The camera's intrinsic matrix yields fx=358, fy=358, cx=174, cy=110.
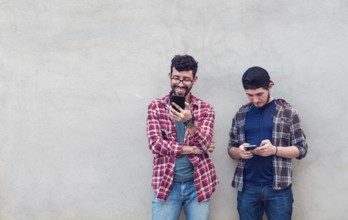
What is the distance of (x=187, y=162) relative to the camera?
312cm

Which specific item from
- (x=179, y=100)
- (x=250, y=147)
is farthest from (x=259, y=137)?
(x=179, y=100)

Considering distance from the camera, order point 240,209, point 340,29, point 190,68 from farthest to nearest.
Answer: point 340,29 < point 240,209 < point 190,68

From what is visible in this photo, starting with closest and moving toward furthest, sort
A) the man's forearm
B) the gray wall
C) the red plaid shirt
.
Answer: the red plaid shirt, the man's forearm, the gray wall

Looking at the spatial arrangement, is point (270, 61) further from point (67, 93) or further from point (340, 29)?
point (67, 93)

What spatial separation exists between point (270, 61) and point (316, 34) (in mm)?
540

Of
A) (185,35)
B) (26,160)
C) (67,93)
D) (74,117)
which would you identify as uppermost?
(185,35)

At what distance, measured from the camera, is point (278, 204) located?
312 cm

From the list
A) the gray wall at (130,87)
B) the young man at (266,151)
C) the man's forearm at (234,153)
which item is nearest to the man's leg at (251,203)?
the young man at (266,151)

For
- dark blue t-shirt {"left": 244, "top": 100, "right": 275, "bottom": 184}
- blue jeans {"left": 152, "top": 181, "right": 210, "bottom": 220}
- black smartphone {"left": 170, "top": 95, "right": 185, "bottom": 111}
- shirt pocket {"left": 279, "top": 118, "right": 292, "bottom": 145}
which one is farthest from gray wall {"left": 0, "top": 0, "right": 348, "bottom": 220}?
black smartphone {"left": 170, "top": 95, "right": 185, "bottom": 111}

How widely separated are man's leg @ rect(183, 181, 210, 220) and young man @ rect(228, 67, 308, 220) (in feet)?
1.35

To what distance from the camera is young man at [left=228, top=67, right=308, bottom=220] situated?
3.09m

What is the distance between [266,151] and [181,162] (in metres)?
0.73

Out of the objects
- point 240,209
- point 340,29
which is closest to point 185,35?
point 340,29

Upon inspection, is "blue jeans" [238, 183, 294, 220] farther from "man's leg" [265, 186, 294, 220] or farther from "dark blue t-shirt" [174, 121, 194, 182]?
"dark blue t-shirt" [174, 121, 194, 182]
